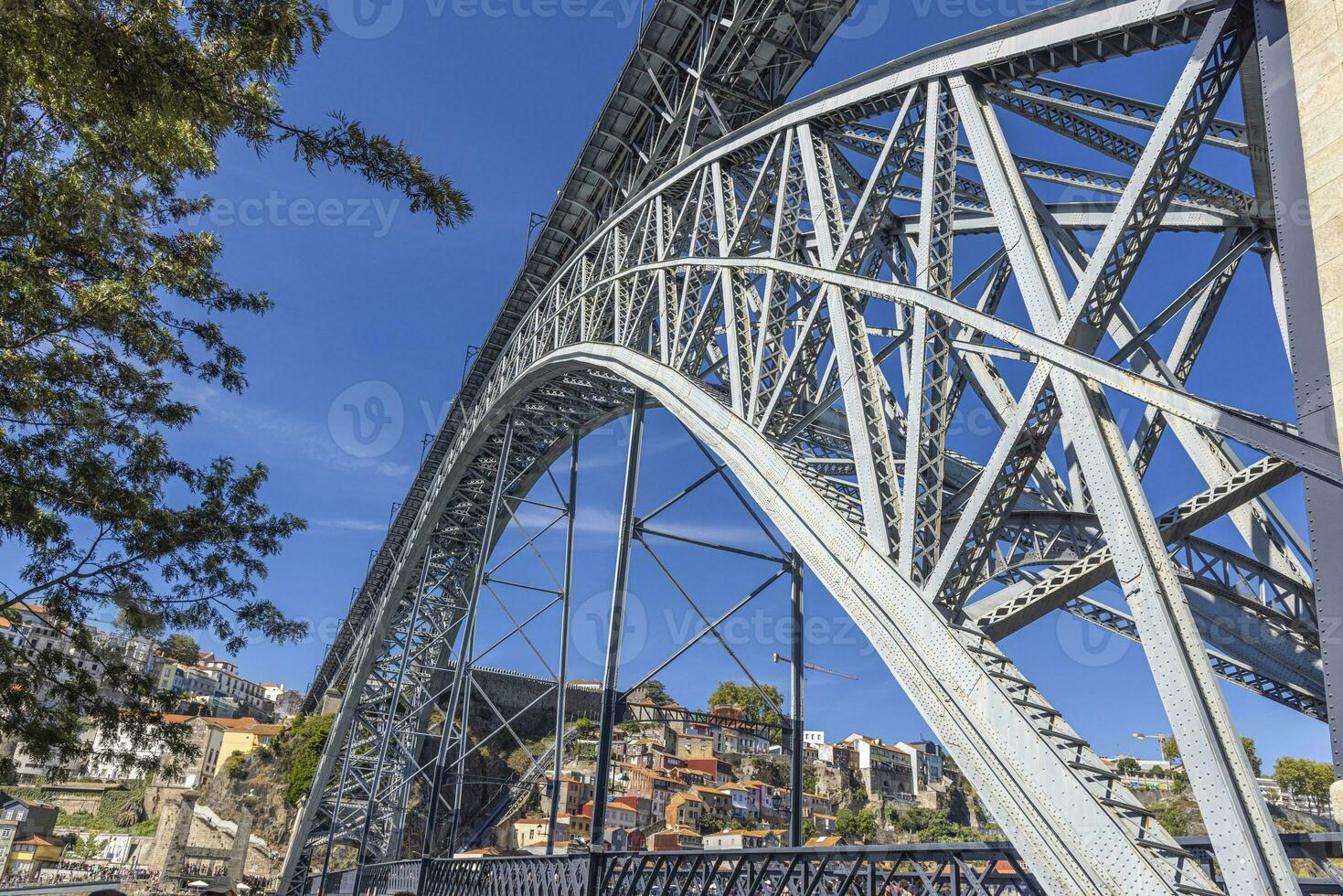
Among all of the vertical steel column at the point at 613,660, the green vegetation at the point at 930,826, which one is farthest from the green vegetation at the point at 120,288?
the green vegetation at the point at 930,826

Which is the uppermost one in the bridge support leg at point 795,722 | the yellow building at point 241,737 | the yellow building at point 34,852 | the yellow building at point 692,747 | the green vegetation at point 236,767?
the yellow building at point 692,747

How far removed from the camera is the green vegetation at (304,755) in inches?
2288

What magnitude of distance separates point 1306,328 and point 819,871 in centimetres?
546

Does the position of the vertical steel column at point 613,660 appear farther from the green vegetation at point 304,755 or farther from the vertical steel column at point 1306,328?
the green vegetation at point 304,755

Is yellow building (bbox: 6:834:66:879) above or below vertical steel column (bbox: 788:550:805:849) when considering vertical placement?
below

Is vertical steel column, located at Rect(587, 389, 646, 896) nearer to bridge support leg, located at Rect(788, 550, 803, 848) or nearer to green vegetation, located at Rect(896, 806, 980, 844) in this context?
bridge support leg, located at Rect(788, 550, 803, 848)

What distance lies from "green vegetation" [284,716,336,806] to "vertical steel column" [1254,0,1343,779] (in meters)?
60.7

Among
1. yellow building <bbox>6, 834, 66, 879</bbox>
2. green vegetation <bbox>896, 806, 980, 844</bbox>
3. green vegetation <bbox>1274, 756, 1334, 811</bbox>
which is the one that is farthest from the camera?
green vegetation <bbox>896, 806, 980, 844</bbox>

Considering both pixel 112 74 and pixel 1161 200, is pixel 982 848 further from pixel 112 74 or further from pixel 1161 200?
pixel 112 74

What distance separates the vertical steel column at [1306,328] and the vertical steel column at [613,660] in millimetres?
7683

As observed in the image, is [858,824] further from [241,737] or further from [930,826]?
[241,737]

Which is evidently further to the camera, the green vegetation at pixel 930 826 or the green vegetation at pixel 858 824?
the green vegetation at pixel 930 826

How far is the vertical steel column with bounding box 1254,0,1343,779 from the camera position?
436 cm

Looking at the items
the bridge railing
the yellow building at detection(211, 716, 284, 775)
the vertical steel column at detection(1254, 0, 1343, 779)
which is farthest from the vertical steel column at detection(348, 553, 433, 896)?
the yellow building at detection(211, 716, 284, 775)
